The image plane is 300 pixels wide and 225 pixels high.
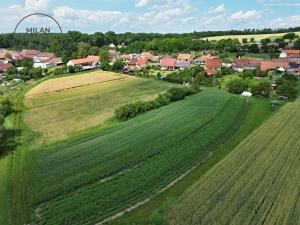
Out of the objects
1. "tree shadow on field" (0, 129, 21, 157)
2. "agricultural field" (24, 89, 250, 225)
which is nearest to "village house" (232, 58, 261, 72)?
"agricultural field" (24, 89, 250, 225)

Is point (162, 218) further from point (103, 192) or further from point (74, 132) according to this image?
point (74, 132)

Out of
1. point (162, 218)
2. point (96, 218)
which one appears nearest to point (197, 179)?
point (162, 218)

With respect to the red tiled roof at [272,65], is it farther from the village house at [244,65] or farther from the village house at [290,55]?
the village house at [290,55]

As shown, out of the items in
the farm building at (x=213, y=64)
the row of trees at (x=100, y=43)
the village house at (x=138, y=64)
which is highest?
the row of trees at (x=100, y=43)

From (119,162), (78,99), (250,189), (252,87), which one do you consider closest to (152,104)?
(78,99)

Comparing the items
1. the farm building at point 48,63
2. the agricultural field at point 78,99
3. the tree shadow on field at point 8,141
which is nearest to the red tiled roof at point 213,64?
the agricultural field at point 78,99

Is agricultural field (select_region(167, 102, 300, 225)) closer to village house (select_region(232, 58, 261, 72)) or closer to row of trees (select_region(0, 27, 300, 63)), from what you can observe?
village house (select_region(232, 58, 261, 72))
